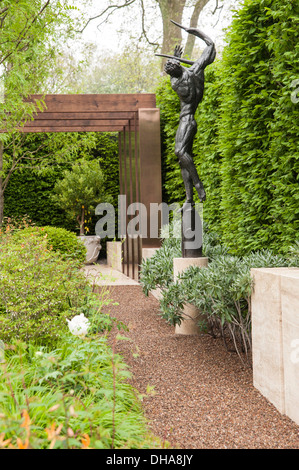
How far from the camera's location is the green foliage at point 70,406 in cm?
173

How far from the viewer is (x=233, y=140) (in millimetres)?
4648

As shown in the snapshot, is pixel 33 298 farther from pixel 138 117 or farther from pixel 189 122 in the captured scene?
pixel 138 117

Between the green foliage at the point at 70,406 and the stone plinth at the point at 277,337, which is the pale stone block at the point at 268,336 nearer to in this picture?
the stone plinth at the point at 277,337

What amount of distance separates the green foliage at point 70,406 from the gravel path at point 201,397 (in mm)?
210

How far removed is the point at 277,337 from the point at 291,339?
17cm

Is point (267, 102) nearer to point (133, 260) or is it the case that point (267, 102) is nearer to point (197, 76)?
point (197, 76)

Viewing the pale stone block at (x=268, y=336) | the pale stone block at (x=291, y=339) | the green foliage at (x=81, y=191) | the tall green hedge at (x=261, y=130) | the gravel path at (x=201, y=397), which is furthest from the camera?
the green foliage at (x=81, y=191)

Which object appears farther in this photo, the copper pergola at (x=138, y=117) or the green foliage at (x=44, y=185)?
the green foliage at (x=44, y=185)

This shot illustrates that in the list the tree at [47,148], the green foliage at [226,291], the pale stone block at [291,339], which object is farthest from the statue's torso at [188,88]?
the tree at [47,148]

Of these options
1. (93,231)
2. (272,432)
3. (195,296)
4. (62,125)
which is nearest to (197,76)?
(195,296)

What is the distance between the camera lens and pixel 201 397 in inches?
116

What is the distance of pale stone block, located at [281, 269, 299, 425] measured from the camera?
251 cm

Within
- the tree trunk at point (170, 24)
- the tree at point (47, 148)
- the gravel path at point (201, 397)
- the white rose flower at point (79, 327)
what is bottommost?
the gravel path at point (201, 397)

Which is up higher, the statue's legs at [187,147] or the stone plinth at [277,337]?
the statue's legs at [187,147]
